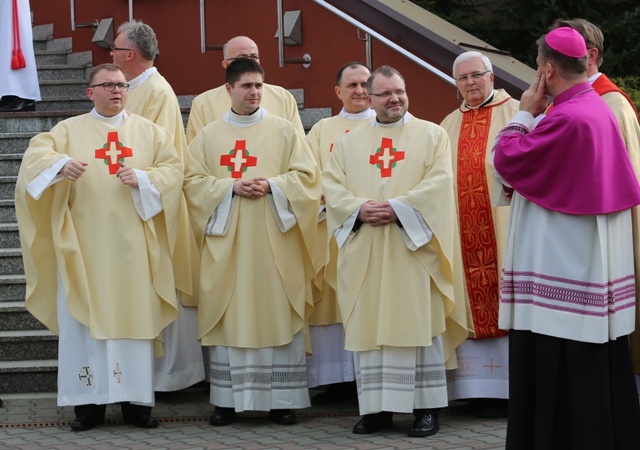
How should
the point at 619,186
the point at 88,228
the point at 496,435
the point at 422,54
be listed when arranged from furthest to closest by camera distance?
the point at 422,54
the point at 88,228
the point at 496,435
the point at 619,186

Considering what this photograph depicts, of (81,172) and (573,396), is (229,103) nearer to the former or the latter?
(81,172)

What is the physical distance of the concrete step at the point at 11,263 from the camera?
32.3 feet

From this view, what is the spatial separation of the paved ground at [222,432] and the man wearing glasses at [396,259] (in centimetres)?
21

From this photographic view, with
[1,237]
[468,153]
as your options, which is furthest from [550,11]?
[1,237]

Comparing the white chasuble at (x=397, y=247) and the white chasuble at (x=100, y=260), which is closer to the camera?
the white chasuble at (x=397, y=247)

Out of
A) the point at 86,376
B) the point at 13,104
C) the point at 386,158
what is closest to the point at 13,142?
the point at 13,104

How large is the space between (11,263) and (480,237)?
366 centimetres

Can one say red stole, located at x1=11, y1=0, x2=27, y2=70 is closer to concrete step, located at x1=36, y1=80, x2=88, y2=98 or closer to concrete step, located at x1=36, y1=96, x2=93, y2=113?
concrete step, located at x1=36, y1=96, x2=93, y2=113

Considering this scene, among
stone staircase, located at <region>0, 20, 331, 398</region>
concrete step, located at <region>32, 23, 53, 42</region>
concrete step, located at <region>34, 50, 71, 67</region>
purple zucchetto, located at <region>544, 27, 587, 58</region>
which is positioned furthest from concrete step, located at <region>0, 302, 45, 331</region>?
concrete step, located at <region>32, 23, 53, 42</region>

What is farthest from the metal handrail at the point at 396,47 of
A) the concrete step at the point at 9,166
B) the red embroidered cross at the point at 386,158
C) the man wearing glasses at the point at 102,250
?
the concrete step at the point at 9,166

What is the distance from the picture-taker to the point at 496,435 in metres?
7.55

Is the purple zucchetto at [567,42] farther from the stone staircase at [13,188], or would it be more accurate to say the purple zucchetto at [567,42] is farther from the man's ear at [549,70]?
the stone staircase at [13,188]

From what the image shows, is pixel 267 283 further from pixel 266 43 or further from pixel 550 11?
pixel 550 11

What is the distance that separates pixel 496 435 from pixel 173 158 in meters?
2.63
